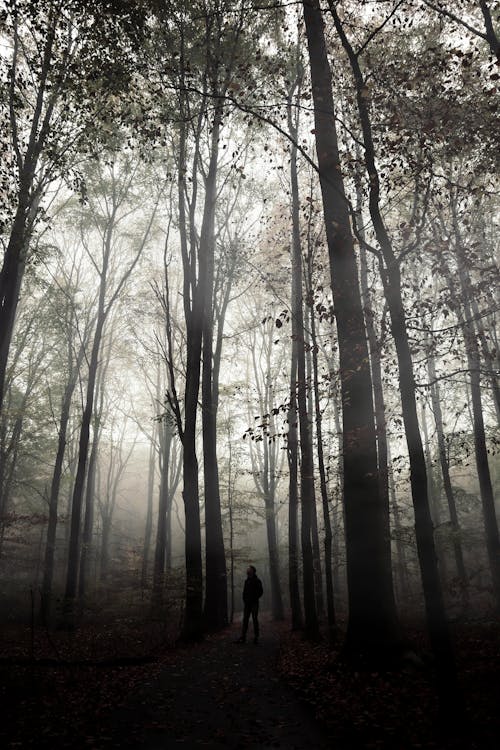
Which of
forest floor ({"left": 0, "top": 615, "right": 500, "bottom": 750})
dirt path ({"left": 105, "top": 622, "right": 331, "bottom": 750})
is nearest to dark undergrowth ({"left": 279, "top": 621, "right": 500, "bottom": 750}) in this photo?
forest floor ({"left": 0, "top": 615, "right": 500, "bottom": 750})

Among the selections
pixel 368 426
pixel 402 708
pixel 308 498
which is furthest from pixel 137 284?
pixel 402 708

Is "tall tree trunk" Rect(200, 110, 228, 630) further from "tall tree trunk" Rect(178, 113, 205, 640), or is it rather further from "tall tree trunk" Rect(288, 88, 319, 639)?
"tall tree trunk" Rect(288, 88, 319, 639)

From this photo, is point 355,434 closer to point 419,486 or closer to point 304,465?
point 419,486

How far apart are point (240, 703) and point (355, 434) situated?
3.72m

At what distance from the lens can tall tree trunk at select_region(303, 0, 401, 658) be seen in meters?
6.06

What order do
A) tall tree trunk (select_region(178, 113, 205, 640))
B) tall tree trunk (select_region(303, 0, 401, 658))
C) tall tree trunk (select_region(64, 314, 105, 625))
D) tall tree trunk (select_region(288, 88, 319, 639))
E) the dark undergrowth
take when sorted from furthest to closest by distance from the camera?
tall tree trunk (select_region(64, 314, 105, 625)) → tall tree trunk (select_region(178, 113, 205, 640)) → tall tree trunk (select_region(288, 88, 319, 639)) → tall tree trunk (select_region(303, 0, 401, 658)) → the dark undergrowth

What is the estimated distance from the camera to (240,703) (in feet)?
16.9

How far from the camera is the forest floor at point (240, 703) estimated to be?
13.0ft

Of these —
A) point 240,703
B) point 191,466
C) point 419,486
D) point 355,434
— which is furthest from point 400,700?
point 191,466

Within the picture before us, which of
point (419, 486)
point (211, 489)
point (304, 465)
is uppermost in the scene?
point (304, 465)

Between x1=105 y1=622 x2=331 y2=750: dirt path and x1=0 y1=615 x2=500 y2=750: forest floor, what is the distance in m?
0.01

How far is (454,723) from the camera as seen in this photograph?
12.5 feet

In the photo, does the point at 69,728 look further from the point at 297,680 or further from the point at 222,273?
the point at 222,273

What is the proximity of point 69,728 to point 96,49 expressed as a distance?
1232 centimetres
